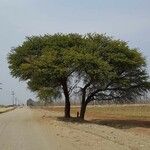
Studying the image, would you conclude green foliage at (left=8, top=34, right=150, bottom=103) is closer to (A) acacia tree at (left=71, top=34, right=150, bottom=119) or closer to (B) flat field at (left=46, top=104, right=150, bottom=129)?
(A) acacia tree at (left=71, top=34, right=150, bottom=119)

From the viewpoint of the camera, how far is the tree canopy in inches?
1677

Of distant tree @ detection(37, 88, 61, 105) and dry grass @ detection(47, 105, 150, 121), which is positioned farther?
dry grass @ detection(47, 105, 150, 121)

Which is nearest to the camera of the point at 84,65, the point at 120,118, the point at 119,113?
the point at 84,65

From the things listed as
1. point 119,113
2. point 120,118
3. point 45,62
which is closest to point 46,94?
point 45,62

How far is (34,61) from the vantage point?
4581 cm

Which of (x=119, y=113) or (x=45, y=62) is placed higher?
(x=45, y=62)

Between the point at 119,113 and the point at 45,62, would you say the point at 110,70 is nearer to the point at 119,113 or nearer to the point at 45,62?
the point at 45,62

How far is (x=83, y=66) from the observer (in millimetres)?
42469

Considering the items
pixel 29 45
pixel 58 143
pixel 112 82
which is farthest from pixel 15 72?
pixel 58 143

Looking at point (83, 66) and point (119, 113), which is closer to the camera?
point (83, 66)

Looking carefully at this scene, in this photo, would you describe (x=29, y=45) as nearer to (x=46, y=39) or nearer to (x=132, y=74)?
(x=46, y=39)

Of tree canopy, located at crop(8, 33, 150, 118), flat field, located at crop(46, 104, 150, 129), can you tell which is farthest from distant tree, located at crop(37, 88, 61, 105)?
flat field, located at crop(46, 104, 150, 129)

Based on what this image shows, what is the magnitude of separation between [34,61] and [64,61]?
13.8 ft

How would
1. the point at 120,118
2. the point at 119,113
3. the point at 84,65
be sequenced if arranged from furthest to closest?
the point at 119,113 < the point at 120,118 < the point at 84,65
